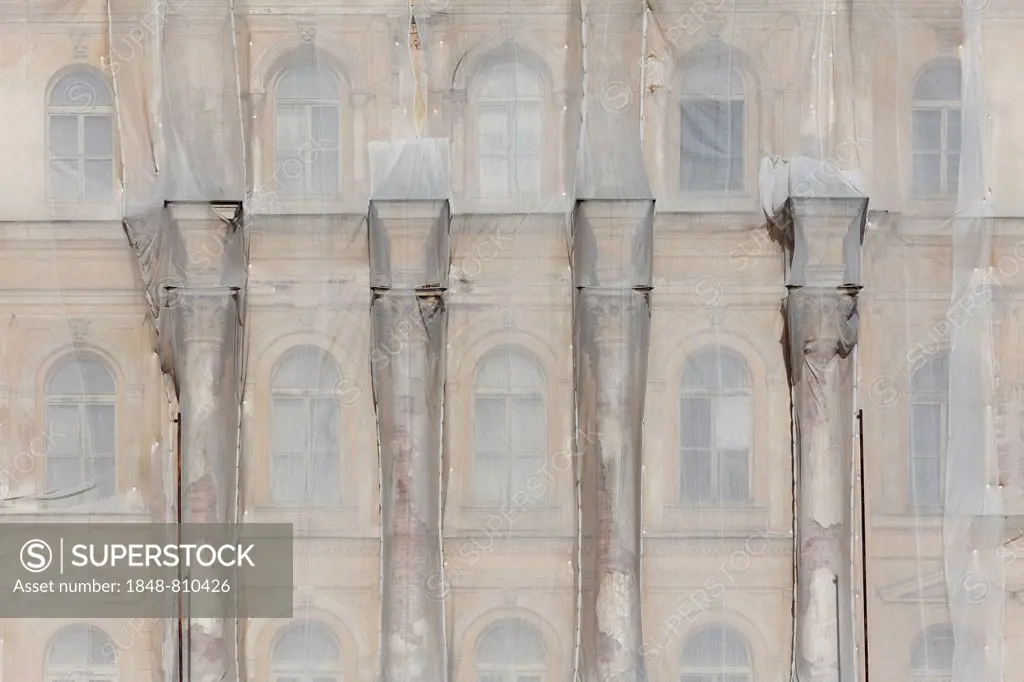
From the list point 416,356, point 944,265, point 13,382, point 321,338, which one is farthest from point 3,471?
point 944,265

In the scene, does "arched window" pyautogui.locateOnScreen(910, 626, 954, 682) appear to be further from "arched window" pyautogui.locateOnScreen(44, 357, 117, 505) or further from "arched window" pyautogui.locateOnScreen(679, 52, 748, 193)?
"arched window" pyautogui.locateOnScreen(44, 357, 117, 505)

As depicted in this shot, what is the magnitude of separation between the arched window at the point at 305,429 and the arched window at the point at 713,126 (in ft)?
11.3

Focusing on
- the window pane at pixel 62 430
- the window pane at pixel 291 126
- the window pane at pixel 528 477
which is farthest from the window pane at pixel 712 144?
the window pane at pixel 62 430

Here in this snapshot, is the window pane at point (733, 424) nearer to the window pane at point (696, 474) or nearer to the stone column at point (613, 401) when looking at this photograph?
the window pane at point (696, 474)

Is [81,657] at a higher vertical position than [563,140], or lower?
lower

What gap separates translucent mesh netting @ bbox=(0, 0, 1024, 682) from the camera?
10016 millimetres

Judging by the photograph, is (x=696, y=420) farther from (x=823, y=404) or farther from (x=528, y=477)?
(x=528, y=477)

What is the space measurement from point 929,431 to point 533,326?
3.42 metres

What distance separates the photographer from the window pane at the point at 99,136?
35.8ft

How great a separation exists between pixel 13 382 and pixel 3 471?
74 centimetres

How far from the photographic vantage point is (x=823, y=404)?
10.0m

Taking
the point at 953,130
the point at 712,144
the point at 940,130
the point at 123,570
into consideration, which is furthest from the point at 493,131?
the point at 123,570

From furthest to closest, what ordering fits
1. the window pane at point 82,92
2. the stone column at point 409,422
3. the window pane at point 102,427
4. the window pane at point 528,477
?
the window pane at point 82,92 < the window pane at point 102,427 < the window pane at point 528,477 < the stone column at point 409,422

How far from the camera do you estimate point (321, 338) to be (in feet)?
34.6
